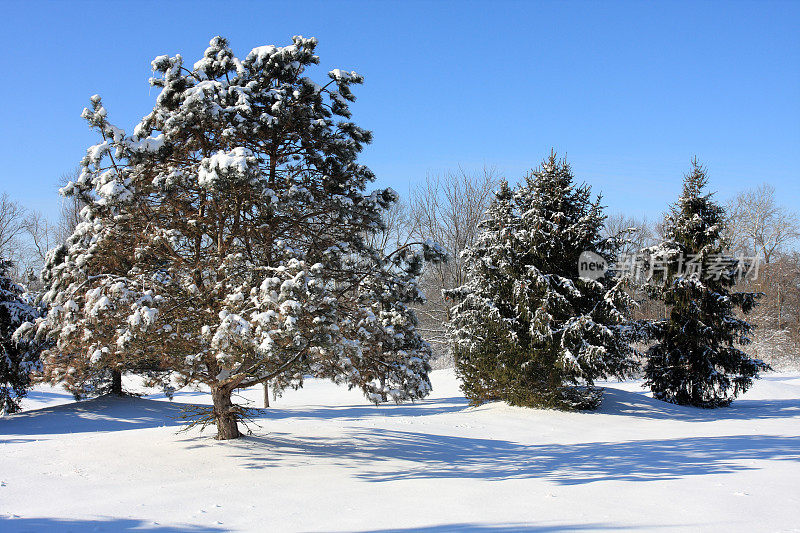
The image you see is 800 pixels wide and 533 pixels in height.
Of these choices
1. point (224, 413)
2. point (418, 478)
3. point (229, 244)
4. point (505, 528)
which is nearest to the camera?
point (505, 528)

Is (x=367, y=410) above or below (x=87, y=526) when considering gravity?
below

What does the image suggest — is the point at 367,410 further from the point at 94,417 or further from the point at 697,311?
the point at 697,311

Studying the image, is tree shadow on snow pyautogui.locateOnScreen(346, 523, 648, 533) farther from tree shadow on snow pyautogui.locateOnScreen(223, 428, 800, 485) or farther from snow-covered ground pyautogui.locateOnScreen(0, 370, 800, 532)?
tree shadow on snow pyautogui.locateOnScreen(223, 428, 800, 485)

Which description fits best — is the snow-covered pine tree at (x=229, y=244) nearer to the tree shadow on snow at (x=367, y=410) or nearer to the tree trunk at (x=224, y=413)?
the tree trunk at (x=224, y=413)

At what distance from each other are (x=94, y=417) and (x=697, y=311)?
2119 centimetres

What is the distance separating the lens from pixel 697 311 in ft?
59.8

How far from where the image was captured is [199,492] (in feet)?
23.2

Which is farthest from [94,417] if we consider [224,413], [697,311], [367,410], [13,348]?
[697,311]

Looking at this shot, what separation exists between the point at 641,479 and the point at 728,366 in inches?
504

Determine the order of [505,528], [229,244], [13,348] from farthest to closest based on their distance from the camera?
[13,348] < [229,244] < [505,528]

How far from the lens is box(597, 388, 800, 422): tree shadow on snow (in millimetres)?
16484

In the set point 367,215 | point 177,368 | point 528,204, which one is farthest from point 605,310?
point 177,368

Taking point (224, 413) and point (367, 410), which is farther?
point (367, 410)

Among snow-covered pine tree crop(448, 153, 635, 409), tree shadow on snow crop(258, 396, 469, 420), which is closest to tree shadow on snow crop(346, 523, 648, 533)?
snow-covered pine tree crop(448, 153, 635, 409)
